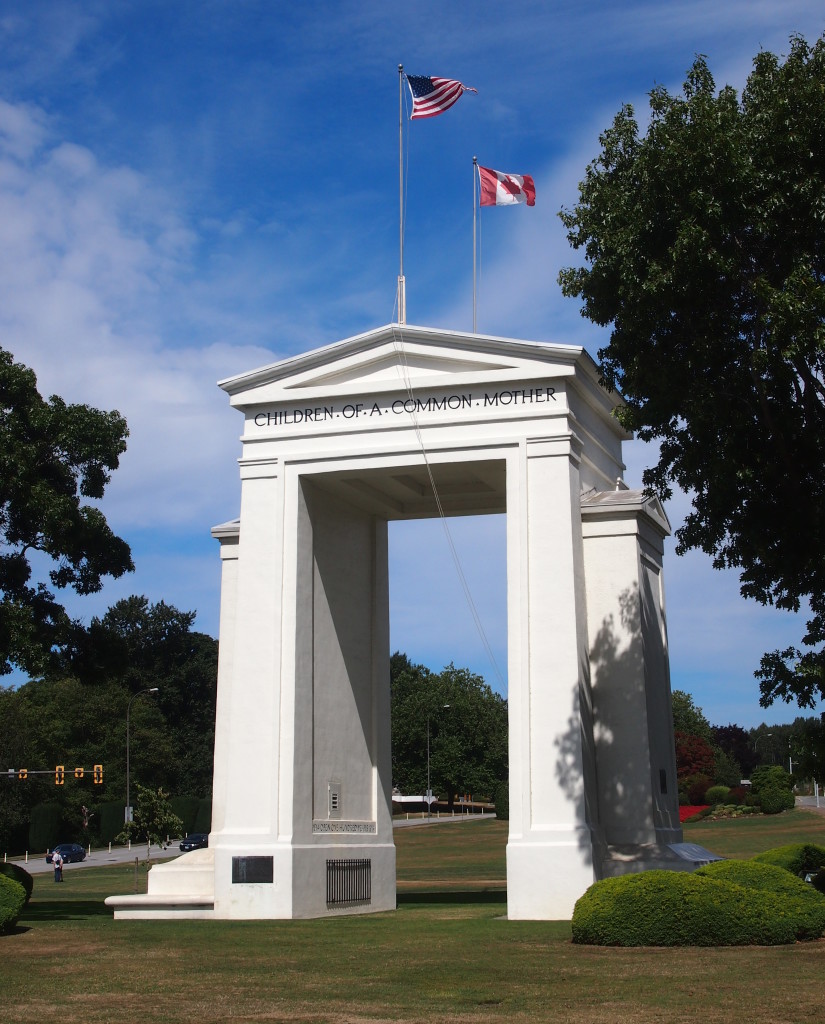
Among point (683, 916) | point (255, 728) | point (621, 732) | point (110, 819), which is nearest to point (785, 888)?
point (683, 916)

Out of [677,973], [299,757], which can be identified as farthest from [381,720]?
[677,973]

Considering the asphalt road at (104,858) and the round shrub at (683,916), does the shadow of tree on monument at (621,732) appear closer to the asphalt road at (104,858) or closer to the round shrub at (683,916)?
the round shrub at (683,916)

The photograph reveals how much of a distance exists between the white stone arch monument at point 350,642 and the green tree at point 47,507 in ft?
10.7

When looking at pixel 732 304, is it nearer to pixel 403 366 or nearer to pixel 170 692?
pixel 403 366

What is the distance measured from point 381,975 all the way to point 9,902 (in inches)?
338

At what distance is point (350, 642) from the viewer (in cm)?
2831

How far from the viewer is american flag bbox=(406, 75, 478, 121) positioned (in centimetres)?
2639

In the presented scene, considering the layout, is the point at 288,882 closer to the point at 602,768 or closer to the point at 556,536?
the point at 602,768

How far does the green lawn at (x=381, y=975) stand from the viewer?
423 inches

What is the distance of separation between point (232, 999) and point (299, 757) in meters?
13.1

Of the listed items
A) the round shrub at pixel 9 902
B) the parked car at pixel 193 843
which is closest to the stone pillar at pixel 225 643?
the round shrub at pixel 9 902

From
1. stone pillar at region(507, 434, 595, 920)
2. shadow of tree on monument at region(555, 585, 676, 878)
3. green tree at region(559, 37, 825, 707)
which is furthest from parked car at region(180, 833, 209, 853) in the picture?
green tree at region(559, 37, 825, 707)

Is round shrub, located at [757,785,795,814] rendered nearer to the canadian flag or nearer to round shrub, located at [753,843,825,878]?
round shrub, located at [753,843,825,878]

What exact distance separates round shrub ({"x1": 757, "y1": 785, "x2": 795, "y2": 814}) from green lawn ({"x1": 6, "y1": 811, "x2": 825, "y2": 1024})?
44.5 meters
